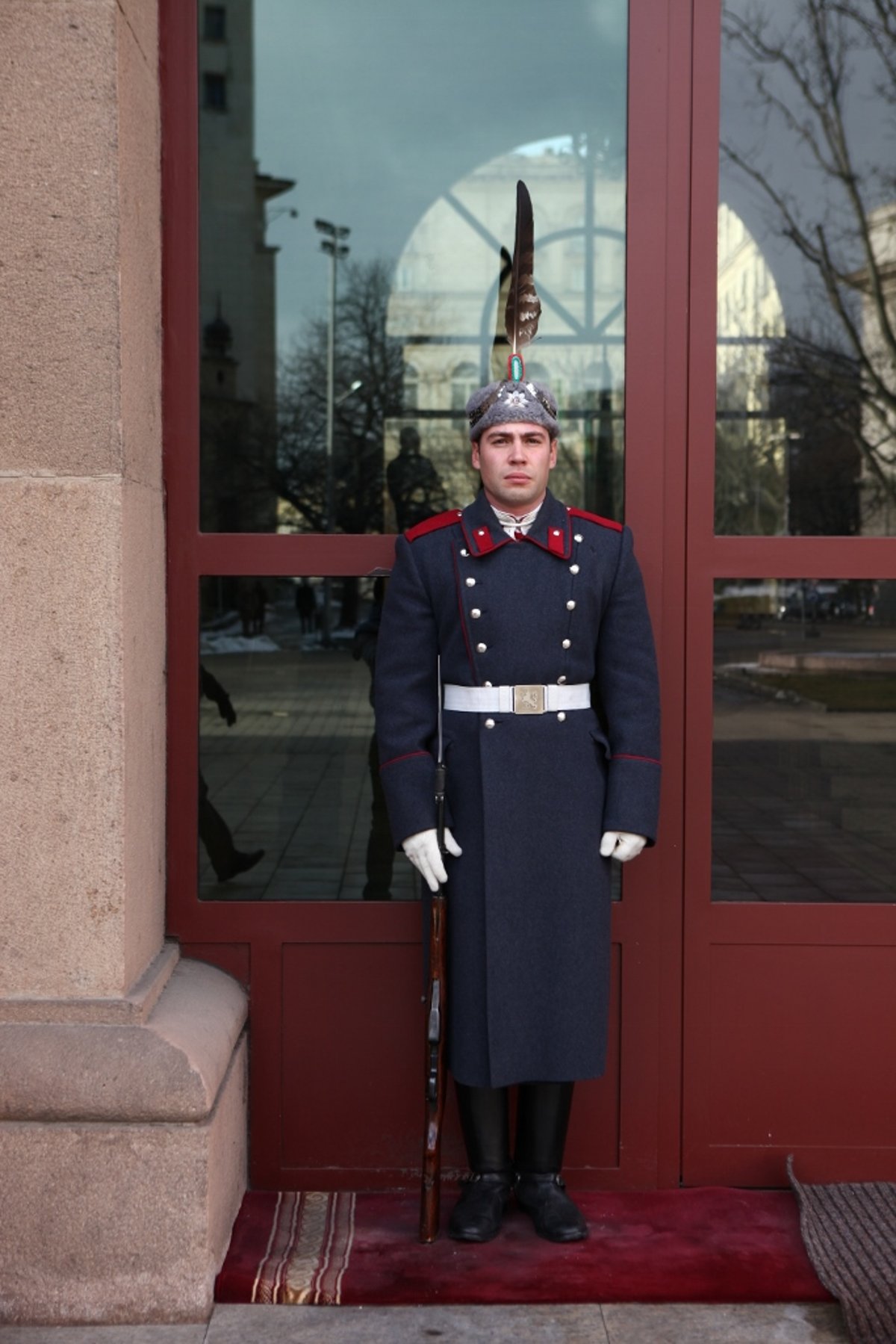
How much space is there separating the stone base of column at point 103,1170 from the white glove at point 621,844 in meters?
0.86

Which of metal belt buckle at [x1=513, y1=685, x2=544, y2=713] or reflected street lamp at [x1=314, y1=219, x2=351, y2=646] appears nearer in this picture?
metal belt buckle at [x1=513, y1=685, x2=544, y2=713]

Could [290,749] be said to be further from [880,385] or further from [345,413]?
[880,385]

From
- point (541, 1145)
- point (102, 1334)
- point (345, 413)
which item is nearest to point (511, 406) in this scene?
point (345, 413)

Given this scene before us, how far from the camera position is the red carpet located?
275cm

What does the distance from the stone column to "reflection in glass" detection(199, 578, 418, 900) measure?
17.5 inches

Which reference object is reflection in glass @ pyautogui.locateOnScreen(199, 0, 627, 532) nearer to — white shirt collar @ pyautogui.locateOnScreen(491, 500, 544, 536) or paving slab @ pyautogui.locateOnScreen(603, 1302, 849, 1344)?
white shirt collar @ pyautogui.locateOnScreen(491, 500, 544, 536)

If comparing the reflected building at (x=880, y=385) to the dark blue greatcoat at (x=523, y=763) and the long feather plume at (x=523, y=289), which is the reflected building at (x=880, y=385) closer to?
the dark blue greatcoat at (x=523, y=763)

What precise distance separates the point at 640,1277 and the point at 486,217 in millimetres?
2136

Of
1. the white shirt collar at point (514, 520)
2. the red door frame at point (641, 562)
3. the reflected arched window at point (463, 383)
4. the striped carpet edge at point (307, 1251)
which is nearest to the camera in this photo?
the striped carpet edge at point (307, 1251)

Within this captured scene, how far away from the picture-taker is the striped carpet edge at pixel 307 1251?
2.75 m

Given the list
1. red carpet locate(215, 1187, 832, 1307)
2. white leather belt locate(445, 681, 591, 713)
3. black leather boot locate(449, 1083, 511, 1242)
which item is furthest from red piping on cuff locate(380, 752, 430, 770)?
red carpet locate(215, 1187, 832, 1307)

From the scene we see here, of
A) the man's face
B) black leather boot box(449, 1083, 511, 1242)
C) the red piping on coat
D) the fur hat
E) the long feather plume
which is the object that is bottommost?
black leather boot box(449, 1083, 511, 1242)

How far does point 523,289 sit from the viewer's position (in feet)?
9.53

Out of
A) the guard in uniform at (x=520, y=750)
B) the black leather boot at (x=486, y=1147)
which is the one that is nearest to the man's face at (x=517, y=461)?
the guard in uniform at (x=520, y=750)
